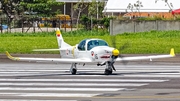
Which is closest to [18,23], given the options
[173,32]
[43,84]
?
[173,32]

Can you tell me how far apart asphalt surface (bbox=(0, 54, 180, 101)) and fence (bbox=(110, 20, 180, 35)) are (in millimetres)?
12738

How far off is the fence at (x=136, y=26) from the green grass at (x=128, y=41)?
0.78 meters

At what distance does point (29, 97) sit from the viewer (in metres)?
18.6

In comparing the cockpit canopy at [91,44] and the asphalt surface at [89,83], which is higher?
the cockpit canopy at [91,44]

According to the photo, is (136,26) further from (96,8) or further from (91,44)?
(96,8)

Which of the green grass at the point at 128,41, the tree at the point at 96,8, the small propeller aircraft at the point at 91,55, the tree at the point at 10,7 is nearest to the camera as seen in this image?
the small propeller aircraft at the point at 91,55

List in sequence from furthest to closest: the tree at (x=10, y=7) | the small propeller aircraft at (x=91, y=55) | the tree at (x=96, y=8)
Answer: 1. the tree at (x=96, y=8)
2. the tree at (x=10, y=7)
3. the small propeller aircraft at (x=91, y=55)

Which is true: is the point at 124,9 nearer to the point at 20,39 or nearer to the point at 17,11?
the point at 17,11

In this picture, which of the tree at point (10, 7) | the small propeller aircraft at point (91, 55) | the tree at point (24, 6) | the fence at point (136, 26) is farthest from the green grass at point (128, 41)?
the tree at point (10, 7)

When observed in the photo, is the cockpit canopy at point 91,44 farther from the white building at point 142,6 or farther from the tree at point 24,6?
the tree at point 24,6

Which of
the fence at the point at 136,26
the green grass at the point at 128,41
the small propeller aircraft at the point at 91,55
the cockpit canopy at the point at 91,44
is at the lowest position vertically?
the green grass at the point at 128,41

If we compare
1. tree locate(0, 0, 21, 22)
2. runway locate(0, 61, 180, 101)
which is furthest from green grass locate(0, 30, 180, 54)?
tree locate(0, 0, 21, 22)

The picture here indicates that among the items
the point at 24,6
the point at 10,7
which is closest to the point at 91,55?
the point at 24,6

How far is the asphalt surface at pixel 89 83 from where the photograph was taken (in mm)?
18672
